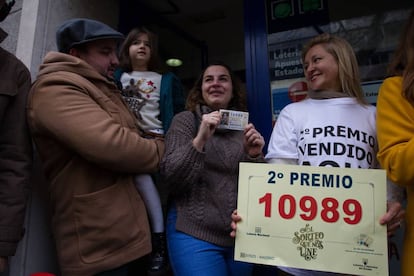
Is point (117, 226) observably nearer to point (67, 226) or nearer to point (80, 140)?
point (67, 226)

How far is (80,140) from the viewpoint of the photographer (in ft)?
4.52

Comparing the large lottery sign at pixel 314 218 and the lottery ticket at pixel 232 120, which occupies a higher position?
the lottery ticket at pixel 232 120

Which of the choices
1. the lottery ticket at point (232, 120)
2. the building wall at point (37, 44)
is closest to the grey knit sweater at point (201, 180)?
the lottery ticket at point (232, 120)

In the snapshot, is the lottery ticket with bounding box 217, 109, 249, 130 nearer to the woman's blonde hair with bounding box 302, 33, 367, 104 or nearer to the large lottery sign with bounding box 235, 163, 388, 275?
the large lottery sign with bounding box 235, 163, 388, 275

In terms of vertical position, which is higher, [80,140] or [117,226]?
[80,140]

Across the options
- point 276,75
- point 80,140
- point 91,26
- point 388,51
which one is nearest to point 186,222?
point 80,140

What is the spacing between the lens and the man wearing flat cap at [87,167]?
A: 1.40m

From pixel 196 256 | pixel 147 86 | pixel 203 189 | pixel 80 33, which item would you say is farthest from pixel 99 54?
pixel 196 256

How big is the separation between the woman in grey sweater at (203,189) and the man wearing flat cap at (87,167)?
0.16 meters

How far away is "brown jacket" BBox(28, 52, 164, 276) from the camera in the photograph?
1400mm

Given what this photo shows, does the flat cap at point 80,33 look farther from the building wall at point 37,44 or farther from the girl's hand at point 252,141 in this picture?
the girl's hand at point 252,141

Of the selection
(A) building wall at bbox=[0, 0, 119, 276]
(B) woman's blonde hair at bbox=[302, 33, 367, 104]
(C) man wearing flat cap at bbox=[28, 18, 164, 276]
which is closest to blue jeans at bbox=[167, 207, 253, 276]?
(C) man wearing flat cap at bbox=[28, 18, 164, 276]

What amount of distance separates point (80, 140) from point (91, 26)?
0.65 metres

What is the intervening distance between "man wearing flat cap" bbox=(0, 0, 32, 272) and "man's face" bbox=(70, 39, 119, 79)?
0.29 m
